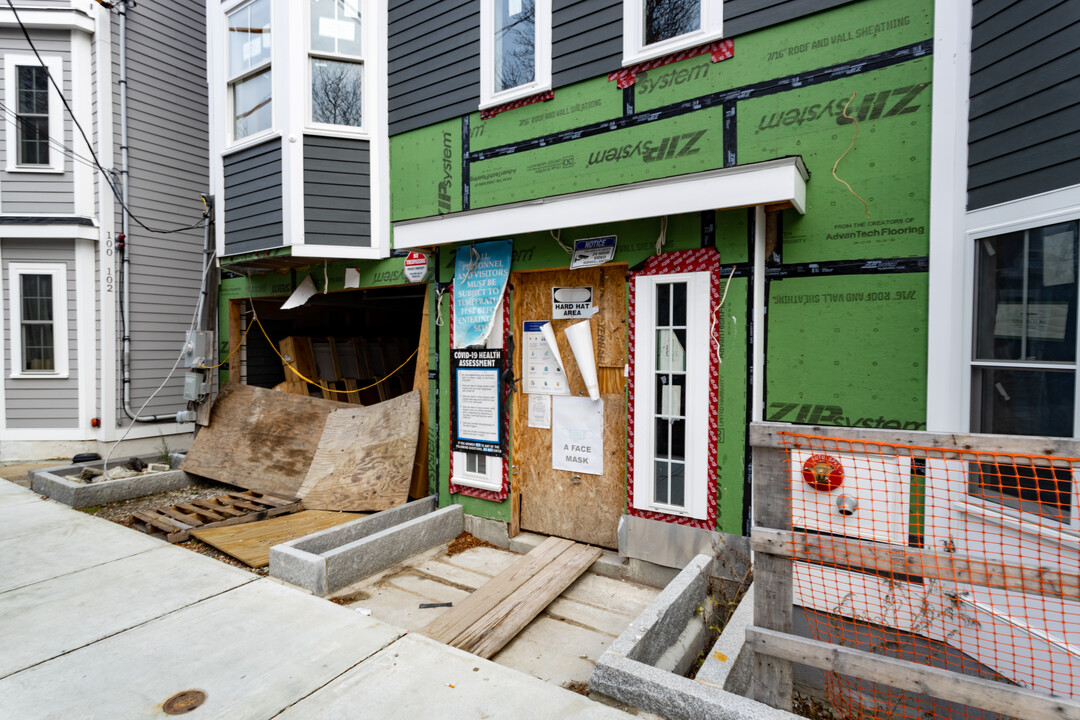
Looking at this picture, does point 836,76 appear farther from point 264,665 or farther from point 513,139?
point 264,665

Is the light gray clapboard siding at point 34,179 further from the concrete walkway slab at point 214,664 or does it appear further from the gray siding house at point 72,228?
the concrete walkway slab at point 214,664

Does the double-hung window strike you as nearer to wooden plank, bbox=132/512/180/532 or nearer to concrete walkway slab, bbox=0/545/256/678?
wooden plank, bbox=132/512/180/532

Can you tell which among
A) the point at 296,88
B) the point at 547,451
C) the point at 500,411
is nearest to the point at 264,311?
the point at 296,88

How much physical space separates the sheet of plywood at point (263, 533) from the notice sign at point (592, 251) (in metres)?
3.57

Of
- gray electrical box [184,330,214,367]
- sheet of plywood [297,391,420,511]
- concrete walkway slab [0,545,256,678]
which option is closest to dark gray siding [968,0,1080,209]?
sheet of plywood [297,391,420,511]

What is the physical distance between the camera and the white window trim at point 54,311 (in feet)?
27.5

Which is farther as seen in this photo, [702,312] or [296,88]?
[296,88]

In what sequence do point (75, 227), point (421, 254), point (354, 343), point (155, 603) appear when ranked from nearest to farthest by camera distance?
point (155, 603) < point (421, 254) < point (75, 227) < point (354, 343)

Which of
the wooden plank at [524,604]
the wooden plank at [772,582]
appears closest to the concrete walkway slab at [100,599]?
the wooden plank at [524,604]

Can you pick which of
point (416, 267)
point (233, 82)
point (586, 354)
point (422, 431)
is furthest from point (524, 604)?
point (233, 82)

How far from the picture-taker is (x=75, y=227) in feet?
26.7

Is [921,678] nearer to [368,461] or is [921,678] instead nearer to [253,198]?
[368,461]

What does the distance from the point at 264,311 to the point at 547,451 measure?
5.47 meters

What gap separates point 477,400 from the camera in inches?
228
